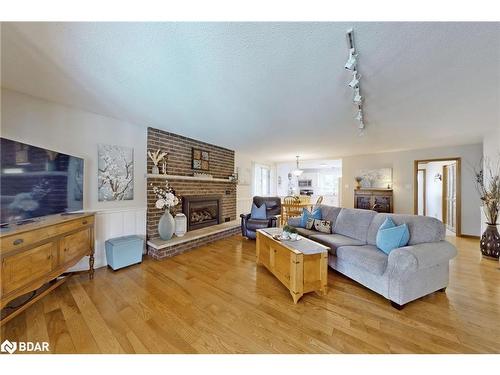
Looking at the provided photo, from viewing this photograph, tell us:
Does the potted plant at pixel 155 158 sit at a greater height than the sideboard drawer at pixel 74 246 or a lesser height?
greater

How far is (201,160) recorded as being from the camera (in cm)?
450

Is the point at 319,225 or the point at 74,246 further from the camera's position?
the point at 319,225

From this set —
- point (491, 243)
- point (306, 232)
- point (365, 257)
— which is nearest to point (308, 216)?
point (306, 232)

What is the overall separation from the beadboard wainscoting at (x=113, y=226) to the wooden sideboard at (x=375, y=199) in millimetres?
5944

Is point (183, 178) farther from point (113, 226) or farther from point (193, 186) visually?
point (113, 226)

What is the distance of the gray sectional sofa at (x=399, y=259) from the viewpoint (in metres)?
1.85

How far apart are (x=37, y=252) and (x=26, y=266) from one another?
0.14 meters

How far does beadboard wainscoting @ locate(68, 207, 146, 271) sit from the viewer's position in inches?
111

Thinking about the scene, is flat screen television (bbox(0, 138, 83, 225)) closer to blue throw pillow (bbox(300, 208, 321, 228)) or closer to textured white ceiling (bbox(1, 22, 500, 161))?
textured white ceiling (bbox(1, 22, 500, 161))

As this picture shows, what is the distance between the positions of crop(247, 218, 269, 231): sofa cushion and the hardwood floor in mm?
1588

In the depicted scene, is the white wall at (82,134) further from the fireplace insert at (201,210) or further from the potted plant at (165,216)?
the fireplace insert at (201,210)

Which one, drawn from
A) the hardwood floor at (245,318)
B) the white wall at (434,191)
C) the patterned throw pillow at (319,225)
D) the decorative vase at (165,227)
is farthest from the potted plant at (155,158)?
the white wall at (434,191)

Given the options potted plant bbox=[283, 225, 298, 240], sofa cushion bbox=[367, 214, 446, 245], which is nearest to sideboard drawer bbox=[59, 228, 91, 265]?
potted plant bbox=[283, 225, 298, 240]

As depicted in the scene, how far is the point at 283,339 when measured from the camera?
1483 millimetres
